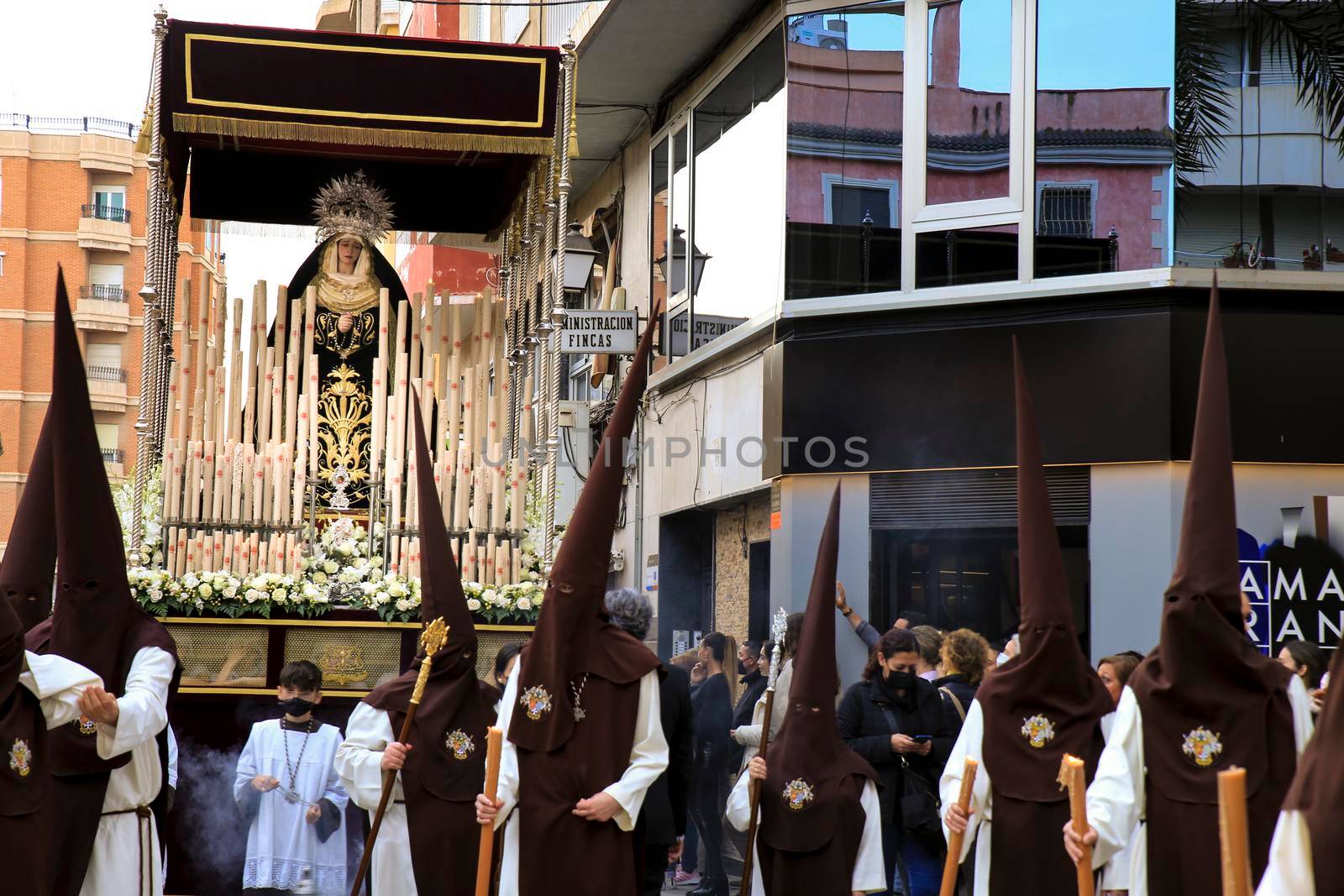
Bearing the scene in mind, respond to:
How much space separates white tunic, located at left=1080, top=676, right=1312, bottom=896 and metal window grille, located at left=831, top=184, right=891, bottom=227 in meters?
8.27

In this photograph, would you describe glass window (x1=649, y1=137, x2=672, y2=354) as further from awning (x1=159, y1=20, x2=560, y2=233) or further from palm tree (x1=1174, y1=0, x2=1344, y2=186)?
palm tree (x1=1174, y1=0, x2=1344, y2=186)

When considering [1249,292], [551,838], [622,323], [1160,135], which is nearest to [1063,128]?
[1160,135]

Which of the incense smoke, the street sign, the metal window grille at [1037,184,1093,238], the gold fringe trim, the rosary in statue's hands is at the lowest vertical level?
the incense smoke

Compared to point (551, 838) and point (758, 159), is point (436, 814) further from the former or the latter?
point (758, 159)

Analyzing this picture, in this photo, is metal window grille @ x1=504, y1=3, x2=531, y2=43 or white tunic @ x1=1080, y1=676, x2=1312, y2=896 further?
metal window grille @ x1=504, y1=3, x2=531, y2=43

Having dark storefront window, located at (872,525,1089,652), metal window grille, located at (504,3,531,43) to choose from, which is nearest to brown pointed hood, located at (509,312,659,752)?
dark storefront window, located at (872,525,1089,652)

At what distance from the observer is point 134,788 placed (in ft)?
20.4

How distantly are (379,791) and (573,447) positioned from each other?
12799mm

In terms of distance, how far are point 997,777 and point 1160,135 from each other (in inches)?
286

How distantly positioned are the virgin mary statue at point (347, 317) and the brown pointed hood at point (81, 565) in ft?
16.6

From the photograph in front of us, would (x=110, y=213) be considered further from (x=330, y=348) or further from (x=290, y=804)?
(x=290, y=804)

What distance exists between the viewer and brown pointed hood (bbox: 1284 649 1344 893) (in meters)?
3.06

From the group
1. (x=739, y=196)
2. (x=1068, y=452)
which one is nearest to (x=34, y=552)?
(x=1068, y=452)

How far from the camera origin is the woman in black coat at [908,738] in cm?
785
